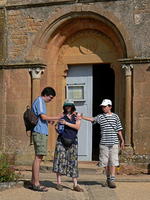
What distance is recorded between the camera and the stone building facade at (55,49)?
1275 centimetres

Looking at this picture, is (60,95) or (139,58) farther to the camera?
(60,95)

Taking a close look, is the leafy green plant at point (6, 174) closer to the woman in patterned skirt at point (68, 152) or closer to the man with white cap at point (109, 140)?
the woman in patterned skirt at point (68, 152)

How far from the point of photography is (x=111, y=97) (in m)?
17.2

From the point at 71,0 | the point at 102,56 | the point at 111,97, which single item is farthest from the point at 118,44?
the point at 111,97

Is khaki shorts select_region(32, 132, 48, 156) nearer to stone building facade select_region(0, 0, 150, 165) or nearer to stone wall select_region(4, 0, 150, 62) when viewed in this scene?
stone building facade select_region(0, 0, 150, 165)

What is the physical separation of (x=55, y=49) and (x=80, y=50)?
76 centimetres

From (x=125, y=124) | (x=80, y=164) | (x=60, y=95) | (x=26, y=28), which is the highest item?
(x=26, y=28)

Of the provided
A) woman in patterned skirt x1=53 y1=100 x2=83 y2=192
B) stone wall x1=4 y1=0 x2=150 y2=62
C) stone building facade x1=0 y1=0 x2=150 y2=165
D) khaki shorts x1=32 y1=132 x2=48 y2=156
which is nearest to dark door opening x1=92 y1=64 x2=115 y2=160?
stone building facade x1=0 y1=0 x2=150 y2=165

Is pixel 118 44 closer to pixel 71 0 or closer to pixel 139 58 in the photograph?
pixel 139 58

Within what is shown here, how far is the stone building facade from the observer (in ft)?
41.8

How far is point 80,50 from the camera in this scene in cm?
1398

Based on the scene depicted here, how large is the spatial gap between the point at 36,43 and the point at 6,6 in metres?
1.52

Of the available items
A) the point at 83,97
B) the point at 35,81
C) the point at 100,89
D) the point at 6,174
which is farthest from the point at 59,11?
the point at 6,174

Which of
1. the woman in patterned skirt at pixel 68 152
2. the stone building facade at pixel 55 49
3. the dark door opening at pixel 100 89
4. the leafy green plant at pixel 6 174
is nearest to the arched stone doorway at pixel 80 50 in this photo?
the stone building facade at pixel 55 49
